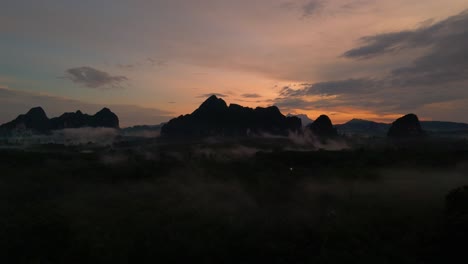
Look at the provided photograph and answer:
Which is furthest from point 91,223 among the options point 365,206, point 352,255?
point 365,206

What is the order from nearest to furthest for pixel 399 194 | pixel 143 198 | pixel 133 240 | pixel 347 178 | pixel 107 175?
pixel 133 240
pixel 399 194
pixel 143 198
pixel 347 178
pixel 107 175

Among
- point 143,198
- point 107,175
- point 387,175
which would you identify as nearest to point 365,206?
point 387,175

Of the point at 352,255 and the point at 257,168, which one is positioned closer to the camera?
the point at 352,255

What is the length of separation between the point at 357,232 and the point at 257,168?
108 meters

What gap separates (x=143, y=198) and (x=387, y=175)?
139 m

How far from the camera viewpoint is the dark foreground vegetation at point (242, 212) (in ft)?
245

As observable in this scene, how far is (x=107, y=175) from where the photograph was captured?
184 metres

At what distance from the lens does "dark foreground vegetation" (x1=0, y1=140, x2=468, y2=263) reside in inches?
2940

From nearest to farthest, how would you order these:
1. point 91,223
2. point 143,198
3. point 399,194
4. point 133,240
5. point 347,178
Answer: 1. point 133,240
2. point 91,223
3. point 399,194
4. point 143,198
5. point 347,178

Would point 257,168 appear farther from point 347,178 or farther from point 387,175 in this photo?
point 387,175

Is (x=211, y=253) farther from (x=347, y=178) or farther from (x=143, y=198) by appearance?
(x=347, y=178)

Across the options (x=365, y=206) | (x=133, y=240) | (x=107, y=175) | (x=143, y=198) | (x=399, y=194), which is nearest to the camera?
(x=133, y=240)

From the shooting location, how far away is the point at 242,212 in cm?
11219

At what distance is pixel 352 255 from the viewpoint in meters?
71.6
